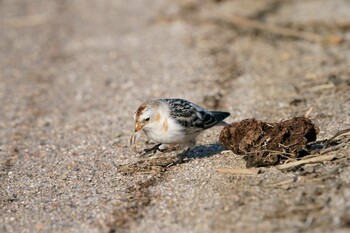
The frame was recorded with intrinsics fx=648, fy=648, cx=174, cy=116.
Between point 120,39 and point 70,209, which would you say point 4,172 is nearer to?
point 70,209

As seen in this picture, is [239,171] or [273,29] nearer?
[239,171]

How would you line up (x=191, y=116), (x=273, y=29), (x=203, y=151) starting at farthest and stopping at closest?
(x=273, y=29)
(x=203, y=151)
(x=191, y=116)

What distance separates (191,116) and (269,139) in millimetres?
805

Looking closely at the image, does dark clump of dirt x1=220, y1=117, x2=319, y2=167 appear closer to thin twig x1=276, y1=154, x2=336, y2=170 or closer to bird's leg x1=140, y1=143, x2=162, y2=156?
thin twig x1=276, y1=154, x2=336, y2=170

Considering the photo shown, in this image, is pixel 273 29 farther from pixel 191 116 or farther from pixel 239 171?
pixel 239 171

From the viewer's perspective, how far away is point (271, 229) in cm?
466

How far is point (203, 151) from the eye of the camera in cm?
685

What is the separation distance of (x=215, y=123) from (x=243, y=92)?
2468 mm

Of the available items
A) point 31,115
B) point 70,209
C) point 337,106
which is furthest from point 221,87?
point 70,209

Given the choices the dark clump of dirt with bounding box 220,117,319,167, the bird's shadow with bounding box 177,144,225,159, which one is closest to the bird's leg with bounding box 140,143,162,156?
the bird's shadow with bounding box 177,144,225,159

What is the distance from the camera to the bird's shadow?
21.8ft

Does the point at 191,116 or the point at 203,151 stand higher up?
the point at 191,116

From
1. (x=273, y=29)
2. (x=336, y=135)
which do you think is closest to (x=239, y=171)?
(x=336, y=135)

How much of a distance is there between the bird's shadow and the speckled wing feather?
1.12ft
